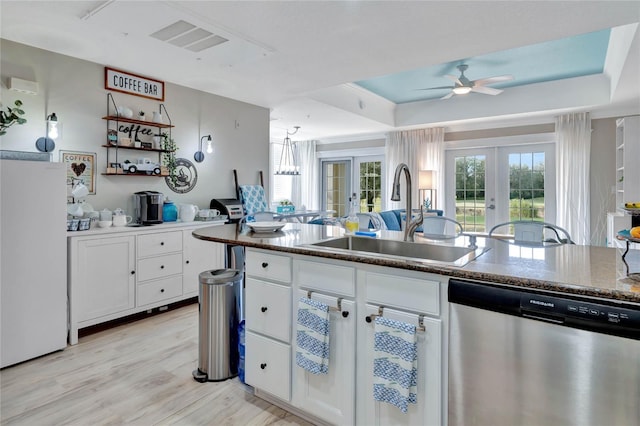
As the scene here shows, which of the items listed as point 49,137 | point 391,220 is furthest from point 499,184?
point 49,137

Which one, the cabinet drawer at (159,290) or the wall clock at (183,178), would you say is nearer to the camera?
the cabinet drawer at (159,290)

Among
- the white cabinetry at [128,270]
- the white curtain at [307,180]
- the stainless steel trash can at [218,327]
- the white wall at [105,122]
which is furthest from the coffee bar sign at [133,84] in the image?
the white curtain at [307,180]

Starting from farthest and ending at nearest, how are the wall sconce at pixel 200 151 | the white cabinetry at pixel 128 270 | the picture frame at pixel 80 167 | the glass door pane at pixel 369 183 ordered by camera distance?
the glass door pane at pixel 369 183
the wall sconce at pixel 200 151
the picture frame at pixel 80 167
the white cabinetry at pixel 128 270

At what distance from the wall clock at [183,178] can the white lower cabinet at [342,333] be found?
2.62 metres

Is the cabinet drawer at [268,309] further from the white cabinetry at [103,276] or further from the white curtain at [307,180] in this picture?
the white curtain at [307,180]

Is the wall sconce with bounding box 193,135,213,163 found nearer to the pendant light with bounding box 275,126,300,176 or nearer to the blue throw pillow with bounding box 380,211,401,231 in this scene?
the pendant light with bounding box 275,126,300,176

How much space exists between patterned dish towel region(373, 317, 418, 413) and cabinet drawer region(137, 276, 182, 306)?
2648 millimetres

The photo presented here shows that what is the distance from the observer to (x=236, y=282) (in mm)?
2240

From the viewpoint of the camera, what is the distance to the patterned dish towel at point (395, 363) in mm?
1354

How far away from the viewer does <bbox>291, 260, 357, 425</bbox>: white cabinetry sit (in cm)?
158

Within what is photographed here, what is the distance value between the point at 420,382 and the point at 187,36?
9.68 ft

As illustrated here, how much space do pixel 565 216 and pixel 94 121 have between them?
6452 millimetres

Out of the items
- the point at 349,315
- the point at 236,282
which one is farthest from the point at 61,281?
the point at 349,315

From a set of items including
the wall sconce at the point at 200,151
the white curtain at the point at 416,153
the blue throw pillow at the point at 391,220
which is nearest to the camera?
the wall sconce at the point at 200,151
